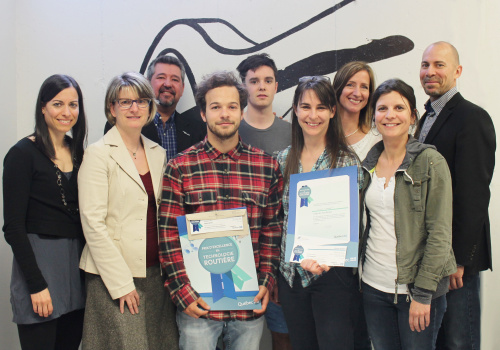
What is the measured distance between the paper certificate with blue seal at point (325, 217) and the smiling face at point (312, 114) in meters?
0.24

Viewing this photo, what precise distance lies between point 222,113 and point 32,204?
110 cm

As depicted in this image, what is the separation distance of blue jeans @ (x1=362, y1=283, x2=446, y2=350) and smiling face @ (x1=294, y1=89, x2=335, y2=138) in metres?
0.83

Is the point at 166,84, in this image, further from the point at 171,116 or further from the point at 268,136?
the point at 268,136

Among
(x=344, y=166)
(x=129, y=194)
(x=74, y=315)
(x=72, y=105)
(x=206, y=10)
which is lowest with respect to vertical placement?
(x=74, y=315)

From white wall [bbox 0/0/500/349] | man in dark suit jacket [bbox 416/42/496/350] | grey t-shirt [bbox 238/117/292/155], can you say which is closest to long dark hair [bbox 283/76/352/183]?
grey t-shirt [bbox 238/117/292/155]

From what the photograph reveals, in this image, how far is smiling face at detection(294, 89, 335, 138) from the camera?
77.5 inches

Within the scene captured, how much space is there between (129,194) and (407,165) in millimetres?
1380

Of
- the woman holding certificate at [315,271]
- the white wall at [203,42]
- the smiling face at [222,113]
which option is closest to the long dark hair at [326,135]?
the woman holding certificate at [315,271]

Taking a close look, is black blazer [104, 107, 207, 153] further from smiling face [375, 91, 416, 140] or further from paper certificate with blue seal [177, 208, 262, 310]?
smiling face [375, 91, 416, 140]

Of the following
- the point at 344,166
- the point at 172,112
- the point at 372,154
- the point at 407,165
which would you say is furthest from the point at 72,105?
the point at 407,165

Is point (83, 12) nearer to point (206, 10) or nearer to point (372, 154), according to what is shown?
point (206, 10)

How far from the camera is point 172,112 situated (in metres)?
2.89

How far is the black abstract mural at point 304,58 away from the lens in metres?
2.87

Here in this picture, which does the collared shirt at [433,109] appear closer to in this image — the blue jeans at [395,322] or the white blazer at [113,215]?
the blue jeans at [395,322]
